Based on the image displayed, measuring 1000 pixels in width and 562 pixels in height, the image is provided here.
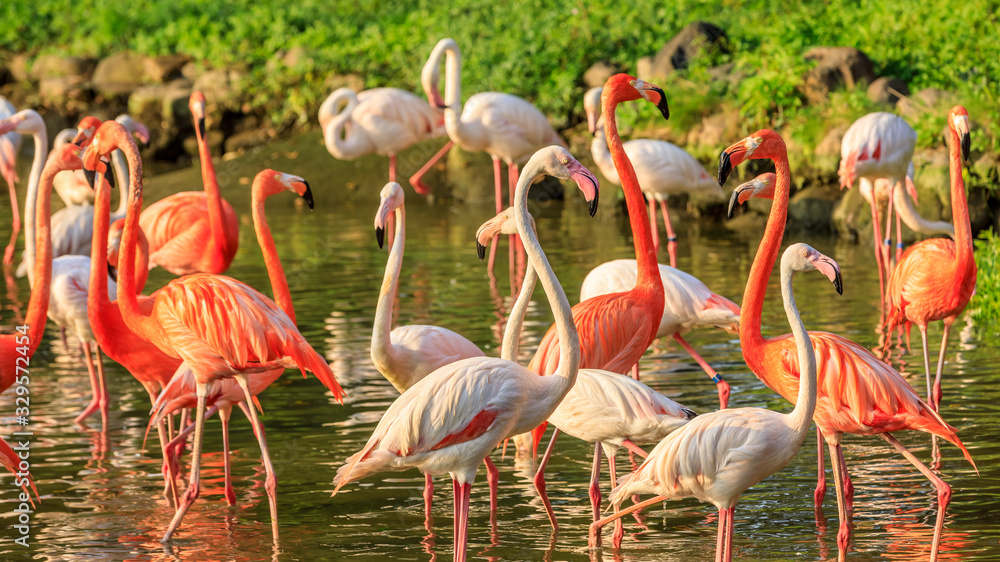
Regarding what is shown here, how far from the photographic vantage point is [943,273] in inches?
211

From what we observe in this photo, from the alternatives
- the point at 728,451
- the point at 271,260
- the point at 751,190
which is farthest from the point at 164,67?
the point at 728,451

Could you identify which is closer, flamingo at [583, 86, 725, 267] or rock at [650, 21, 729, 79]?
flamingo at [583, 86, 725, 267]

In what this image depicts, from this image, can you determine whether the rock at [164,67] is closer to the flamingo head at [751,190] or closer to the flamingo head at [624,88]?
the flamingo head at [624,88]

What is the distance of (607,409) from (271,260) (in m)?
1.77

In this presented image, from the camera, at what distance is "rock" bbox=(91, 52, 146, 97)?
20.2 m

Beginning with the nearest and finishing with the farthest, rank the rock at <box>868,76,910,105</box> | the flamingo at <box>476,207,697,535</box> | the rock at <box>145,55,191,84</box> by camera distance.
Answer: the flamingo at <box>476,207,697,535</box>
the rock at <box>868,76,910,105</box>
the rock at <box>145,55,191,84</box>

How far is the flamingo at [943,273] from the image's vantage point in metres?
5.23

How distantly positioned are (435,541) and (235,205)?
35.3 feet

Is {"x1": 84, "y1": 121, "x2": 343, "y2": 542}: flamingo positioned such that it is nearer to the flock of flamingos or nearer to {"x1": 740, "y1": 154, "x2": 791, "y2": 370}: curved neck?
the flock of flamingos

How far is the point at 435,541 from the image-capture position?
441cm

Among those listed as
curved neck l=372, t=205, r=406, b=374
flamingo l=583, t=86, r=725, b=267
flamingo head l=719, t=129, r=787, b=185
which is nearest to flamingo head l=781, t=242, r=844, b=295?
flamingo head l=719, t=129, r=787, b=185

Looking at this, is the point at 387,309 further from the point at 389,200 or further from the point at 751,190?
the point at 751,190

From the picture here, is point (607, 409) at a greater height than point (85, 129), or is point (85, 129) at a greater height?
point (85, 129)

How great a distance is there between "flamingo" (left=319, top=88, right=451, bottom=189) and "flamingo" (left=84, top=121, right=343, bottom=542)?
649 centimetres
